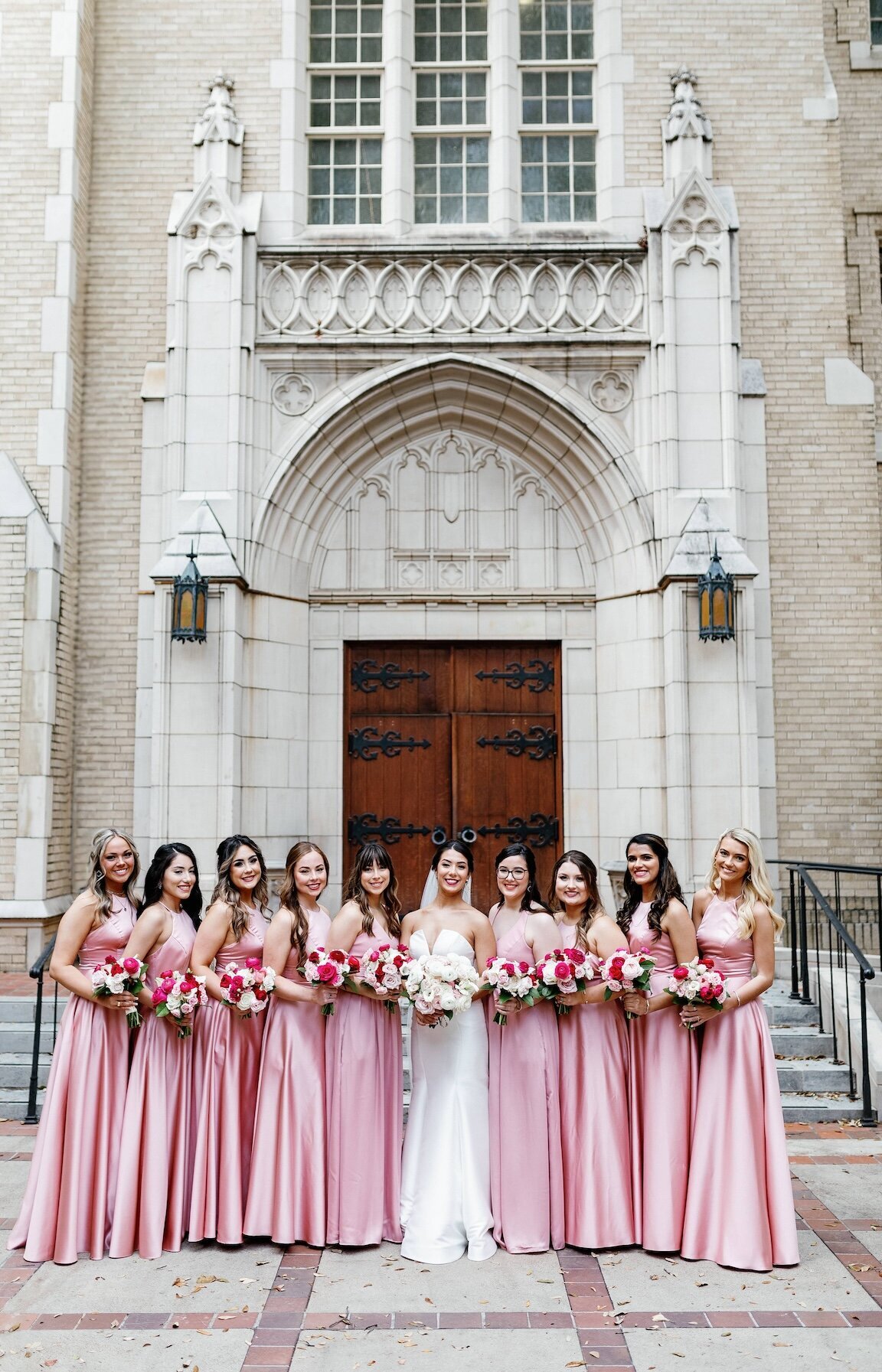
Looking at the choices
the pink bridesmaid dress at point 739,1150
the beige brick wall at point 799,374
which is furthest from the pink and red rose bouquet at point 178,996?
the beige brick wall at point 799,374

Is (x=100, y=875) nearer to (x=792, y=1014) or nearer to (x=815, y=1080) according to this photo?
(x=815, y=1080)

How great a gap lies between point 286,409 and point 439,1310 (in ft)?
26.0

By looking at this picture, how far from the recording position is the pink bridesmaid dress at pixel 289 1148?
4.94 meters

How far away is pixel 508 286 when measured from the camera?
1016 cm

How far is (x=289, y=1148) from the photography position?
4.95m

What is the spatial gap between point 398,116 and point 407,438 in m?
3.22

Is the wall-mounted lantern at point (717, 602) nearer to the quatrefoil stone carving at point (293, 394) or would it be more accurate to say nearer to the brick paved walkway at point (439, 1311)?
the quatrefoil stone carving at point (293, 394)

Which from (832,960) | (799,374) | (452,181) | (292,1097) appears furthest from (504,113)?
(292,1097)

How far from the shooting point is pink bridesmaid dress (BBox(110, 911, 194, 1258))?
191 inches

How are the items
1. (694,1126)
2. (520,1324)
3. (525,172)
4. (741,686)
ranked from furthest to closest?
1. (525,172)
2. (741,686)
3. (694,1126)
4. (520,1324)

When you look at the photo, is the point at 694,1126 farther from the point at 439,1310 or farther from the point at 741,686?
the point at 741,686

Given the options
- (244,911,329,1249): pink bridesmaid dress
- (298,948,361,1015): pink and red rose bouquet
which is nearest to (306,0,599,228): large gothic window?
(298,948,361,1015): pink and red rose bouquet

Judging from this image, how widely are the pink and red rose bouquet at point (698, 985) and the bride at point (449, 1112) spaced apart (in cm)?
88

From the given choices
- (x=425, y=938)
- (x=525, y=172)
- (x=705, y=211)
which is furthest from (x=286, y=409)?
(x=425, y=938)
